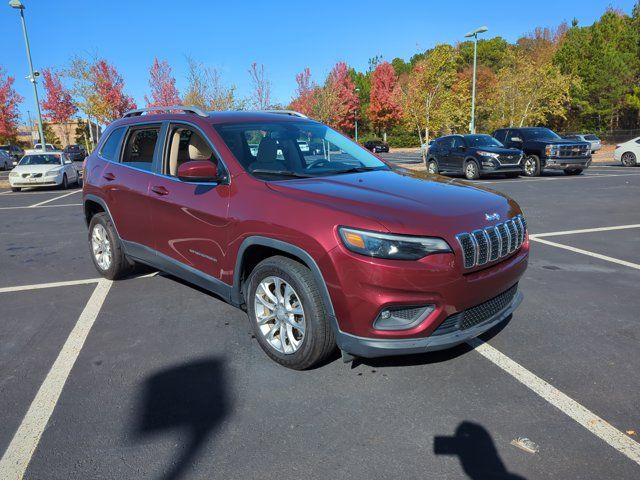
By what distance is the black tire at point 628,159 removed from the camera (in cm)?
2167

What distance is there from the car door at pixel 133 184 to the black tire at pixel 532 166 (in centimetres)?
1590

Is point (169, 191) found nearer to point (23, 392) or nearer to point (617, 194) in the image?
point (23, 392)

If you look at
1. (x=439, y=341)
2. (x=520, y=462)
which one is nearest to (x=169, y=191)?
(x=439, y=341)

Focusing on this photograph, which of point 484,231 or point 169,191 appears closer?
point 484,231

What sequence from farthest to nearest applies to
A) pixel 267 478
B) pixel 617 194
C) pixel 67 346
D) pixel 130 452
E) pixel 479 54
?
pixel 479 54 < pixel 617 194 < pixel 67 346 < pixel 130 452 < pixel 267 478

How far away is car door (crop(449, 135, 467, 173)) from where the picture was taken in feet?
57.8

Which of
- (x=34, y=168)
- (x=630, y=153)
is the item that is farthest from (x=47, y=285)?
(x=630, y=153)

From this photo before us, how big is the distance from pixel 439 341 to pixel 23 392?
266 centimetres

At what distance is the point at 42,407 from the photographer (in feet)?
9.79

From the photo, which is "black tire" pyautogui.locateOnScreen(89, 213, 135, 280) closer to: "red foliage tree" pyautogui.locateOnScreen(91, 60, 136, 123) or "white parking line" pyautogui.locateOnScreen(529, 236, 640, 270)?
"white parking line" pyautogui.locateOnScreen(529, 236, 640, 270)

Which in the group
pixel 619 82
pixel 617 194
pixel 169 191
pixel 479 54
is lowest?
pixel 617 194

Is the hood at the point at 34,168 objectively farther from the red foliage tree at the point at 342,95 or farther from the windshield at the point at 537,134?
the red foliage tree at the point at 342,95

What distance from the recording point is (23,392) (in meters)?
3.17

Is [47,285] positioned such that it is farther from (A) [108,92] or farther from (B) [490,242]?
(A) [108,92]
